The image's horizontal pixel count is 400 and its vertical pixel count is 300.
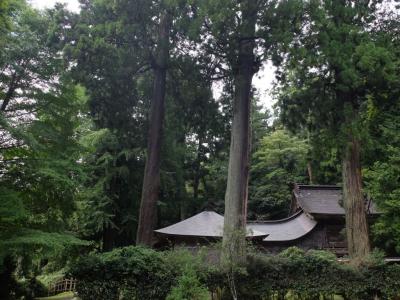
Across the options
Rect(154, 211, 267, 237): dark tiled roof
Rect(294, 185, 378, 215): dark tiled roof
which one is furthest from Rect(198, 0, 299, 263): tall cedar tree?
Rect(294, 185, 378, 215): dark tiled roof

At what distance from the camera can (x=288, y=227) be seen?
2169 centimetres

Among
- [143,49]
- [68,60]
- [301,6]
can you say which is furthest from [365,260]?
[68,60]

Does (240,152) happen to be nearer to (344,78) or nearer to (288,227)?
(344,78)

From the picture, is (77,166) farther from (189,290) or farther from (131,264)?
(189,290)

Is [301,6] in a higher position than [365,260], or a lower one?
higher

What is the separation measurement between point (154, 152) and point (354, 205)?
597cm

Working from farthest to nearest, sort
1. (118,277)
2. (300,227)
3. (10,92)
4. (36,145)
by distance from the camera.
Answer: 1. (300,227)
2. (10,92)
3. (118,277)
4. (36,145)

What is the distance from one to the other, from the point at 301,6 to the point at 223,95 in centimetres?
417

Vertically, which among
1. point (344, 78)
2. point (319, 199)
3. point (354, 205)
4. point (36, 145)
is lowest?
point (354, 205)

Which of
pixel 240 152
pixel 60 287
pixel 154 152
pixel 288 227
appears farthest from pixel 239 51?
pixel 60 287

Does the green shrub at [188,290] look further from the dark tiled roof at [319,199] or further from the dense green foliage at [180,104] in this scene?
the dark tiled roof at [319,199]

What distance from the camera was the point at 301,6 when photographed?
9594 millimetres

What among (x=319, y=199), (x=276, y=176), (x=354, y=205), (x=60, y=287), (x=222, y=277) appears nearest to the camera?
(x=222, y=277)

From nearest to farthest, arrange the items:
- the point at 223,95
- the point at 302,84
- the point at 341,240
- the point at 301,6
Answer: the point at 301,6, the point at 302,84, the point at 223,95, the point at 341,240
